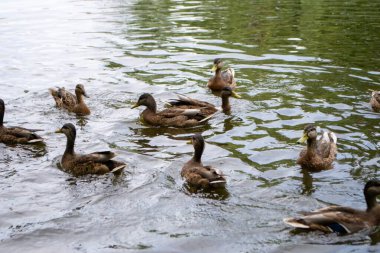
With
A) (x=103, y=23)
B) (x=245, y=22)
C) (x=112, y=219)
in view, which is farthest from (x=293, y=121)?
(x=103, y=23)

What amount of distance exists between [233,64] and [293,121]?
546cm

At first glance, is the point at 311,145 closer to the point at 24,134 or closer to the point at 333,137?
the point at 333,137

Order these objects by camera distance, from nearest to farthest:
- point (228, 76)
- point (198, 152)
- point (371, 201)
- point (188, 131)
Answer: point (371, 201) < point (198, 152) < point (188, 131) < point (228, 76)

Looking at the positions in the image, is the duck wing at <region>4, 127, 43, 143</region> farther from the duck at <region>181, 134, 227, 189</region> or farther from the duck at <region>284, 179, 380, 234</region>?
the duck at <region>284, 179, 380, 234</region>

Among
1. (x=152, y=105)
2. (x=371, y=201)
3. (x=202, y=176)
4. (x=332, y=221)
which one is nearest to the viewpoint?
(x=332, y=221)

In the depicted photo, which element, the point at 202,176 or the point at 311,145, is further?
the point at 311,145

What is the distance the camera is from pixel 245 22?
78.0 feet

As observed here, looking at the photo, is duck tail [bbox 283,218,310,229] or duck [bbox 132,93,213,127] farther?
duck [bbox 132,93,213,127]

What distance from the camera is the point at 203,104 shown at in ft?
43.0

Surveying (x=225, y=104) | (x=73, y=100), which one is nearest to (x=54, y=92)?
(x=73, y=100)

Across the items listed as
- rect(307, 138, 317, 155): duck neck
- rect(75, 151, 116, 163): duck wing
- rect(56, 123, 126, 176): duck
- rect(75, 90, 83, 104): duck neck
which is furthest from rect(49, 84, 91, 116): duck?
rect(307, 138, 317, 155): duck neck

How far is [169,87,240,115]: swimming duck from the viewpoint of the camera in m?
13.0

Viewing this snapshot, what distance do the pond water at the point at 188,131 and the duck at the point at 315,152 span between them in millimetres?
167

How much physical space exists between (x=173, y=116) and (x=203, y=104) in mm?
760
